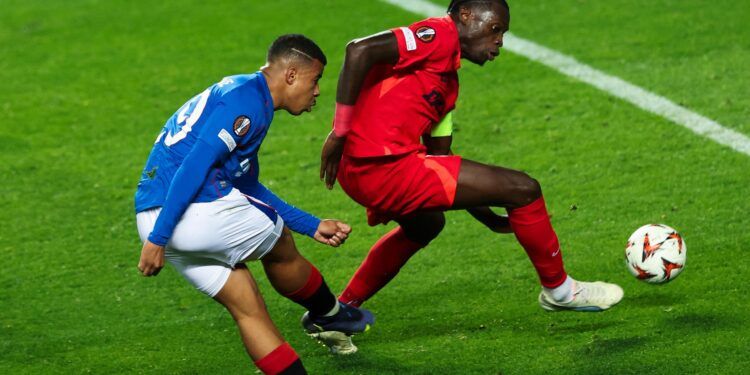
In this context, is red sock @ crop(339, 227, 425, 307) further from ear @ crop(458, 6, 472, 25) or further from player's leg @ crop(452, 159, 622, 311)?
ear @ crop(458, 6, 472, 25)

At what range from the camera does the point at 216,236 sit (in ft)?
16.8

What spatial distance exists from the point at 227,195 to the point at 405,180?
0.84 meters

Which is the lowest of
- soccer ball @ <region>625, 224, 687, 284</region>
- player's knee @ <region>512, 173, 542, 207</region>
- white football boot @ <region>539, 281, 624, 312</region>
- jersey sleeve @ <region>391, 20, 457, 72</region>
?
white football boot @ <region>539, 281, 624, 312</region>

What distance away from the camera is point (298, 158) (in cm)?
888

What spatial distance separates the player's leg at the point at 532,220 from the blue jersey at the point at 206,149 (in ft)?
3.16

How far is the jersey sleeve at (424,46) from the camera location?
218 inches

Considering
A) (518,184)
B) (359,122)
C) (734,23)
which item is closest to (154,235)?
(359,122)

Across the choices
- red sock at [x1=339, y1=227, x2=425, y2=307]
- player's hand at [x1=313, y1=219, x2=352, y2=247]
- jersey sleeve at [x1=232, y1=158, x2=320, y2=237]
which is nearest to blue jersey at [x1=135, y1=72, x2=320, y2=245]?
jersey sleeve at [x1=232, y1=158, x2=320, y2=237]

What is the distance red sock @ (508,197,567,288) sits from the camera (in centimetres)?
572

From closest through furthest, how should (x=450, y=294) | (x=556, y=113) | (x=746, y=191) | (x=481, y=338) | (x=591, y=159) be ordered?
(x=481, y=338) → (x=450, y=294) → (x=746, y=191) → (x=591, y=159) → (x=556, y=113)

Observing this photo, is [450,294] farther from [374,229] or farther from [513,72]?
[513,72]

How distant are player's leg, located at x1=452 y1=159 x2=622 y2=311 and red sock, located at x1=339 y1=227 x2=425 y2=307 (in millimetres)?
735

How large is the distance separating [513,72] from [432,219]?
4.06 meters

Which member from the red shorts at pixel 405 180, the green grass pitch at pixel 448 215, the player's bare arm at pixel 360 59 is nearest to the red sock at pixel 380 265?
the green grass pitch at pixel 448 215
